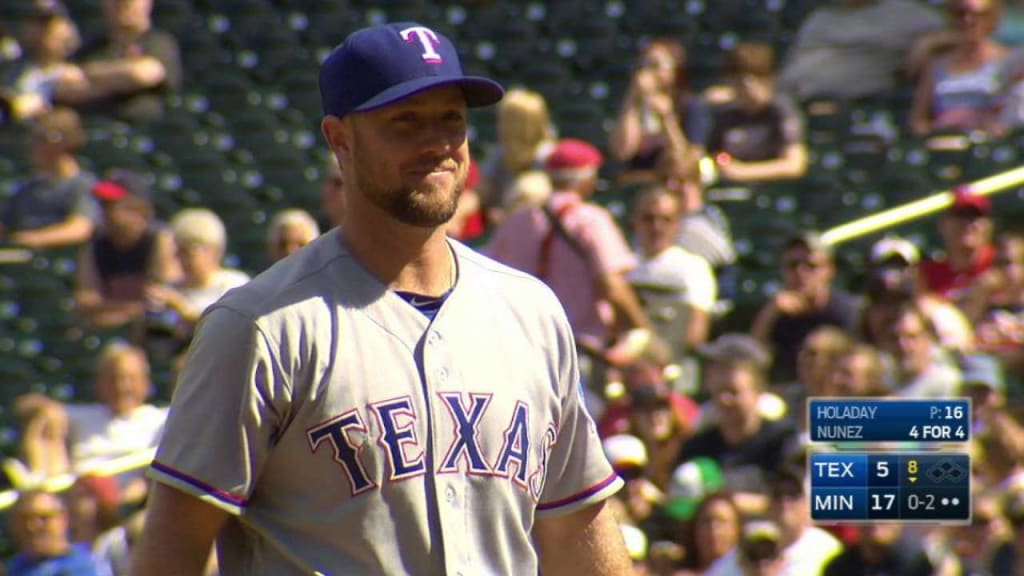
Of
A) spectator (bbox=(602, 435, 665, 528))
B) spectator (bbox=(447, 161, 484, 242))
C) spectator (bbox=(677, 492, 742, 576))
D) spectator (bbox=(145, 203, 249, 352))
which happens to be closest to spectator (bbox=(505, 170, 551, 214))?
spectator (bbox=(447, 161, 484, 242))

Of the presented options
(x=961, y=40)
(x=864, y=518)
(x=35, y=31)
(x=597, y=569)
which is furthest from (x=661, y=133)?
(x=597, y=569)

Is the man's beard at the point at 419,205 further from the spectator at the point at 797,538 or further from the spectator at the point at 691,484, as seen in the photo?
the spectator at the point at 691,484

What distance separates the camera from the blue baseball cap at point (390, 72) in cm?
275

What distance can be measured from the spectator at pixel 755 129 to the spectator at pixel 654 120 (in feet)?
0.49

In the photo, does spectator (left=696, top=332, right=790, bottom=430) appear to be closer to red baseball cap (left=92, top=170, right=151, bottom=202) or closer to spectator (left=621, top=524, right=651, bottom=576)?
spectator (left=621, top=524, right=651, bottom=576)

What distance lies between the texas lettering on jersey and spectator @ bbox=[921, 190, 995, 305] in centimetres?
486

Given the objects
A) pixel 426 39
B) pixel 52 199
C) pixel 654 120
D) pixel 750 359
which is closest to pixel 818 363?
pixel 750 359

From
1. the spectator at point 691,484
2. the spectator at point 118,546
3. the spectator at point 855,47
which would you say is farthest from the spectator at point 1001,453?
the spectator at point 855,47

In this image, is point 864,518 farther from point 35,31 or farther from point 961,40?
point 35,31

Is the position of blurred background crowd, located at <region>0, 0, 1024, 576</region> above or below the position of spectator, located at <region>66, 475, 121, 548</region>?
above

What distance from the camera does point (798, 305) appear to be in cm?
735

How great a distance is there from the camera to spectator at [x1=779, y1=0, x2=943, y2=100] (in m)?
9.48

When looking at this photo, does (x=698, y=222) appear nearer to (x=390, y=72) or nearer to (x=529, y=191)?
(x=529, y=191)

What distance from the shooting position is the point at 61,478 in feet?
25.6
